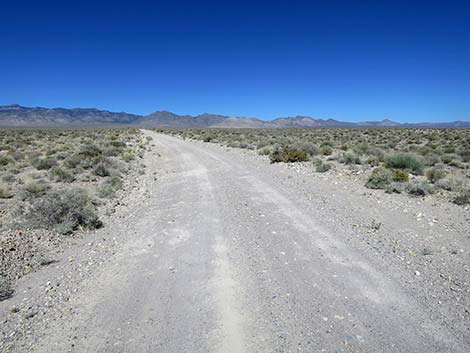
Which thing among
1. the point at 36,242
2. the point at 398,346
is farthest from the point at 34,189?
the point at 398,346

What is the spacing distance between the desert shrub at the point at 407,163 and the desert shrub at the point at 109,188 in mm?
13052

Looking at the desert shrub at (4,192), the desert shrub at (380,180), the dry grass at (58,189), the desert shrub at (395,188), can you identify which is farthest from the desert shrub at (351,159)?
the desert shrub at (4,192)

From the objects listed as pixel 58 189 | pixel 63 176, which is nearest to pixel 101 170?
pixel 63 176

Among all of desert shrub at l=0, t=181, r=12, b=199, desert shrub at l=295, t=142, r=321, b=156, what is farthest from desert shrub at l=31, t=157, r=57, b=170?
desert shrub at l=295, t=142, r=321, b=156

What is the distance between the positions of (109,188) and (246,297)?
9347 mm

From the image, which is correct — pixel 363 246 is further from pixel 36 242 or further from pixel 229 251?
pixel 36 242

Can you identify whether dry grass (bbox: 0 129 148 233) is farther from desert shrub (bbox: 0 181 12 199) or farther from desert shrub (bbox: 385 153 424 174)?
desert shrub (bbox: 385 153 424 174)

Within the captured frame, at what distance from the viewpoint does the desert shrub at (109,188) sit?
12.2 metres

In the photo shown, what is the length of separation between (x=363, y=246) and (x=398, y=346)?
3.19 m

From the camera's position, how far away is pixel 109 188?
12828 millimetres

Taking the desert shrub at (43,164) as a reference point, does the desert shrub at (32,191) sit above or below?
below

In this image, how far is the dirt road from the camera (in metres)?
4.10

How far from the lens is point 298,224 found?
849 centimetres

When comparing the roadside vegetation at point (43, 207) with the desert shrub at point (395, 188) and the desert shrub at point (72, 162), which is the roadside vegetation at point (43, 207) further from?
Result: the desert shrub at point (395, 188)
